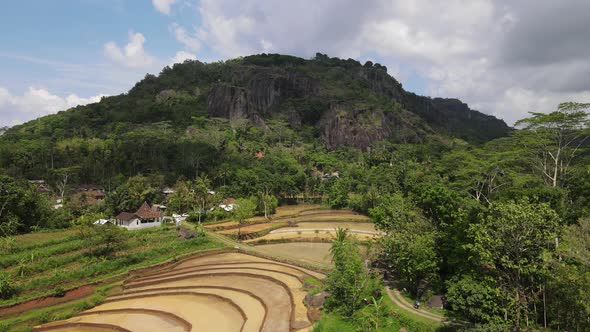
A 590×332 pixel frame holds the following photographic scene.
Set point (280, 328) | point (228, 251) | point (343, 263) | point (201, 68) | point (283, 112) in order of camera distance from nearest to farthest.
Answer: point (280, 328), point (343, 263), point (228, 251), point (283, 112), point (201, 68)

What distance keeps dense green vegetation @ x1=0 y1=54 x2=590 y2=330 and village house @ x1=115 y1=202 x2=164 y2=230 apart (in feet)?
12.7

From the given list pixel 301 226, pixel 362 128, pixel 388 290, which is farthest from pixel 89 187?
pixel 362 128

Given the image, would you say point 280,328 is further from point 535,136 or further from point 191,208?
point 191,208

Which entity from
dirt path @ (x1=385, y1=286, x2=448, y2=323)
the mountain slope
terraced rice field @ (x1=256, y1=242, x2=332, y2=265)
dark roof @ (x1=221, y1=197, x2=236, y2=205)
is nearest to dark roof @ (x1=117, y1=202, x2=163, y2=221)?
dark roof @ (x1=221, y1=197, x2=236, y2=205)

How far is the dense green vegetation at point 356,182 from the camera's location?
618 inches

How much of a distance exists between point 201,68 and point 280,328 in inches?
5677

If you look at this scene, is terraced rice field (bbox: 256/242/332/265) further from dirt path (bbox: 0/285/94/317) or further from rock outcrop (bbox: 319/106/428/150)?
rock outcrop (bbox: 319/106/428/150)

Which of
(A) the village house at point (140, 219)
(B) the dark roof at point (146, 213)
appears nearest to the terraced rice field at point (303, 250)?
(A) the village house at point (140, 219)

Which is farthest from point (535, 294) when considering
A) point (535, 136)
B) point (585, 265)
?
point (535, 136)

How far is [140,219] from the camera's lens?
44531mm

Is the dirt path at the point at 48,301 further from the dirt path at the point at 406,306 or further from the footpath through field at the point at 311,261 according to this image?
the dirt path at the point at 406,306

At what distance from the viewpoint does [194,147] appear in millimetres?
71312

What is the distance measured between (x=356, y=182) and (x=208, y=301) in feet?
148

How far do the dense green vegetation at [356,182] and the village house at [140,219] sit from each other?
388cm
